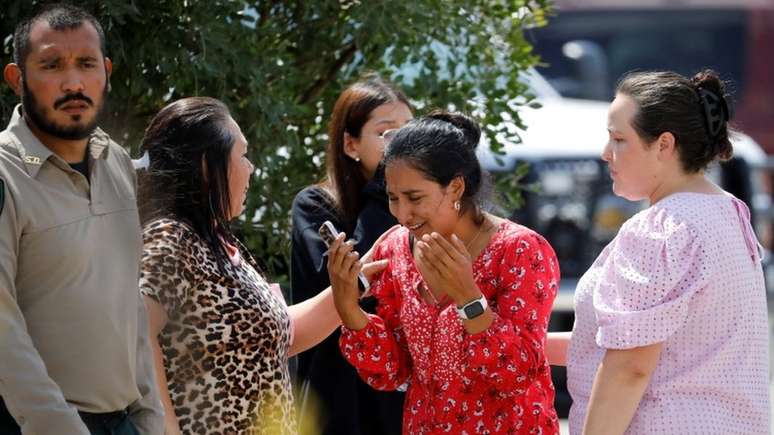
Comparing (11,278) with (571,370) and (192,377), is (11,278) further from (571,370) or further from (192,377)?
(571,370)

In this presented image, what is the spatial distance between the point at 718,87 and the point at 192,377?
1.46 metres

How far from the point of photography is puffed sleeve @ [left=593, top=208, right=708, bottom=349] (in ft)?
11.1

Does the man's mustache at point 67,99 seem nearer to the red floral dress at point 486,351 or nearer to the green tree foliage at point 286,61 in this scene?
the red floral dress at point 486,351

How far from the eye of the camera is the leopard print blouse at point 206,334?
11.9 ft

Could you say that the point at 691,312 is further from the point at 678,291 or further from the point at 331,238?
the point at 331,238

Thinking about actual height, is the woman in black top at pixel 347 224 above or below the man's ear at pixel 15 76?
below

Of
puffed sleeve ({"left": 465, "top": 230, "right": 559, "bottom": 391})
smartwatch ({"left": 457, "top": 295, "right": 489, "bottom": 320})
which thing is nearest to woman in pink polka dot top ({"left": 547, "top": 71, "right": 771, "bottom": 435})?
puffed sleeve ({"left": 465, "top": 230, "right": 559, "bottom": 391})

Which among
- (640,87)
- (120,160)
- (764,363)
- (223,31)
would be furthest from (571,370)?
(223,31)

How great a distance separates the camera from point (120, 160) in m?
3.47

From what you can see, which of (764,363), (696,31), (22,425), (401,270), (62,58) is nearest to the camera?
(22,425)

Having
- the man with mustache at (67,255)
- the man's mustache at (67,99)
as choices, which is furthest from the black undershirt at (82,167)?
the man's mustache at (67,99)

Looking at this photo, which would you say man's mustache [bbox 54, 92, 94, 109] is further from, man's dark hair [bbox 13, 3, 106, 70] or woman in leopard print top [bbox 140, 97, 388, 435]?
woman in leopard print top [bbox 140, 97, 388, 435]

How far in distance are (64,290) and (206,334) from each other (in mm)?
598

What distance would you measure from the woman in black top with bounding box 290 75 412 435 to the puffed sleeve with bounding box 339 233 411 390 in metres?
0.41
